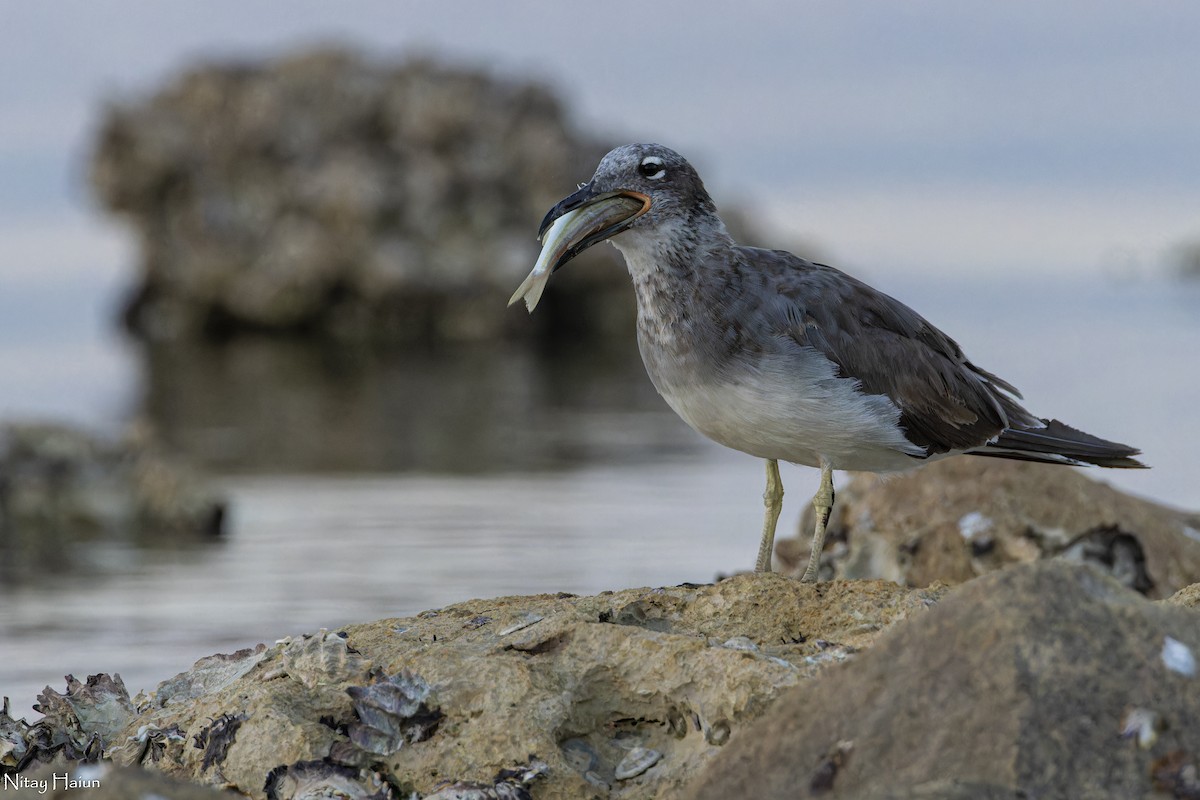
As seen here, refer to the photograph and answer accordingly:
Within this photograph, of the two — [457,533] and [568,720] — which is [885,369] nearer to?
[568,720]

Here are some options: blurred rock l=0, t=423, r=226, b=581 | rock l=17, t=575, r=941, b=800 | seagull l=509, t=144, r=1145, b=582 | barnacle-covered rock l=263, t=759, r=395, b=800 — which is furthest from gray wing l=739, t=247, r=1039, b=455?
blurred rock l=0, t=423, r=226, b=581

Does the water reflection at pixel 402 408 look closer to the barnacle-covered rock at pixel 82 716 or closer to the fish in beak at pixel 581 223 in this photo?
the fish in beak at pixel 581 223

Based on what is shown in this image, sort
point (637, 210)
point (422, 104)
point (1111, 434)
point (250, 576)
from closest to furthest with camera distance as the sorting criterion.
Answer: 1. point (637, 210)
2. point (250, 576)
3. point (1111, 434)
4. point (422, 104)

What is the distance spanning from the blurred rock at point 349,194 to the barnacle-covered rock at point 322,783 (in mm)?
29386

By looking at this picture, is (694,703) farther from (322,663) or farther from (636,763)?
(322,663)

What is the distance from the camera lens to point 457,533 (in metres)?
13.3

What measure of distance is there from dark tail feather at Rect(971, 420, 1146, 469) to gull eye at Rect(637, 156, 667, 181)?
1701 mm

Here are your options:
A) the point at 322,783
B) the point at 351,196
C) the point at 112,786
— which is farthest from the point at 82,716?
the point at 351,196

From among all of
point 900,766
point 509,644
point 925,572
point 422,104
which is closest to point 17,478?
point 925,572

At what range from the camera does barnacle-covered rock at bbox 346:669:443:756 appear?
4.71 m

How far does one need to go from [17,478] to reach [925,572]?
8721 millimetres

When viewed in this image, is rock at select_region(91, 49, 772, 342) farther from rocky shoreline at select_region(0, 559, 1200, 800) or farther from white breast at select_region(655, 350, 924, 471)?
rocky shoreline at select_region(0, 559, 1200, 800)

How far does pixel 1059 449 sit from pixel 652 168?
200 cm

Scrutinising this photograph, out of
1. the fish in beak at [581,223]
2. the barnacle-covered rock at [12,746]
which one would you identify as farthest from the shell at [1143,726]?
the barnacle-covered rock at [12,746]
